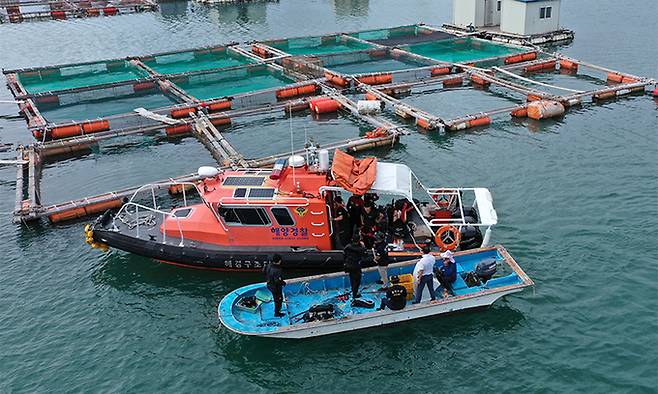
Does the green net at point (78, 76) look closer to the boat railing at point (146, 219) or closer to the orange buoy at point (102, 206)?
the orange buoy at point (102, 206)

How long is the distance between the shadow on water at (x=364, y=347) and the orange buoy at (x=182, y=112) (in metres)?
18.5

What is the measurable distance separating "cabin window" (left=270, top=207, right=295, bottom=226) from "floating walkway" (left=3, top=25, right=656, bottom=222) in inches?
292

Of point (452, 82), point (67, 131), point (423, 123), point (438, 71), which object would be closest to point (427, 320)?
point (423, 123)

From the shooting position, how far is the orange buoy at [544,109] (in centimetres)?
2858

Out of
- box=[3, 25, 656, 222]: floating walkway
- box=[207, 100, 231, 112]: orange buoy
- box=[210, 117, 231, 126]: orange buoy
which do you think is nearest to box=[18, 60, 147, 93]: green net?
box=[3, 25, 656, 222]: floating walkway

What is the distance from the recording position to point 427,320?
14.9 m

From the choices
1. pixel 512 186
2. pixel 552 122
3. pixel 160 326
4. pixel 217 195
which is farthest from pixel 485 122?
pixel 160 326

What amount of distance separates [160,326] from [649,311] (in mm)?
13427

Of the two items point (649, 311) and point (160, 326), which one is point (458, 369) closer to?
point (649, 311)

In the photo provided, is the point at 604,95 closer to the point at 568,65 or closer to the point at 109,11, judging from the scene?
the point at 568,65

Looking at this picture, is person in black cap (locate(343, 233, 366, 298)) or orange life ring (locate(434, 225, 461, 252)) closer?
person in black cap (locate(343, 233, 366, 298))

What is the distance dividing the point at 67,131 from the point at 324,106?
13.8 m

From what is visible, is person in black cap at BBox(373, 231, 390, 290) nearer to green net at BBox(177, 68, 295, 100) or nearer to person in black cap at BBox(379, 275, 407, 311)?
person in black cap at BBox(379, 275, 407, 311)

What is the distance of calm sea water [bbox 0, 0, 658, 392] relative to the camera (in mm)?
13375
